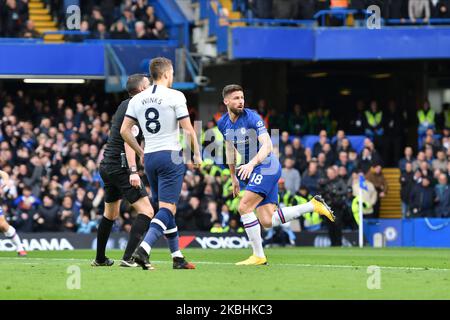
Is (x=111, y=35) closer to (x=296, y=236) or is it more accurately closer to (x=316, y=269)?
(x=296, y=236)

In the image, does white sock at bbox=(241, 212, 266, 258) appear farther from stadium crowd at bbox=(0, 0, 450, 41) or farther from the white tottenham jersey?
stadium crowd at bbox=(0, 0, 450, 41)

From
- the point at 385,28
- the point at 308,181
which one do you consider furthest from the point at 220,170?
the point at 385,28

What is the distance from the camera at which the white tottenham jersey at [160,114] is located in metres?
13.3

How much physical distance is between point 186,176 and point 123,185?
1423 centimetres

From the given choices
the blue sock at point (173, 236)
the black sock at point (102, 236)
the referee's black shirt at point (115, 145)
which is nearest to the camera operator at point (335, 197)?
the black sock at point (102, 236)

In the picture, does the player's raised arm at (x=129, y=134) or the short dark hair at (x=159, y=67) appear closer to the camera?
the short dark hair at (x=159, y=67)

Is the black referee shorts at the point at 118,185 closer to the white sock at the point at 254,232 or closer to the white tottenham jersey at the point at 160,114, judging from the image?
the white tottenham jersey at the point at 160,114

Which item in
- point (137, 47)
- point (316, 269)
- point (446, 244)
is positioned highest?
point (137, 47)

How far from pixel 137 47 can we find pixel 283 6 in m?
4.02

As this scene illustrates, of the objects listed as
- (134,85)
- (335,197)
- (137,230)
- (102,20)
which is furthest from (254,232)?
(102,20)

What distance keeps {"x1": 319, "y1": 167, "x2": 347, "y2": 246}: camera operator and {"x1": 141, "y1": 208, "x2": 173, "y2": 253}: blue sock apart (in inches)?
545

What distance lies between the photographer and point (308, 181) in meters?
28.8

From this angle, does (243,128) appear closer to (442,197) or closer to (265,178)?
(265,178)

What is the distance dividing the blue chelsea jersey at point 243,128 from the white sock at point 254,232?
34.9 inches
